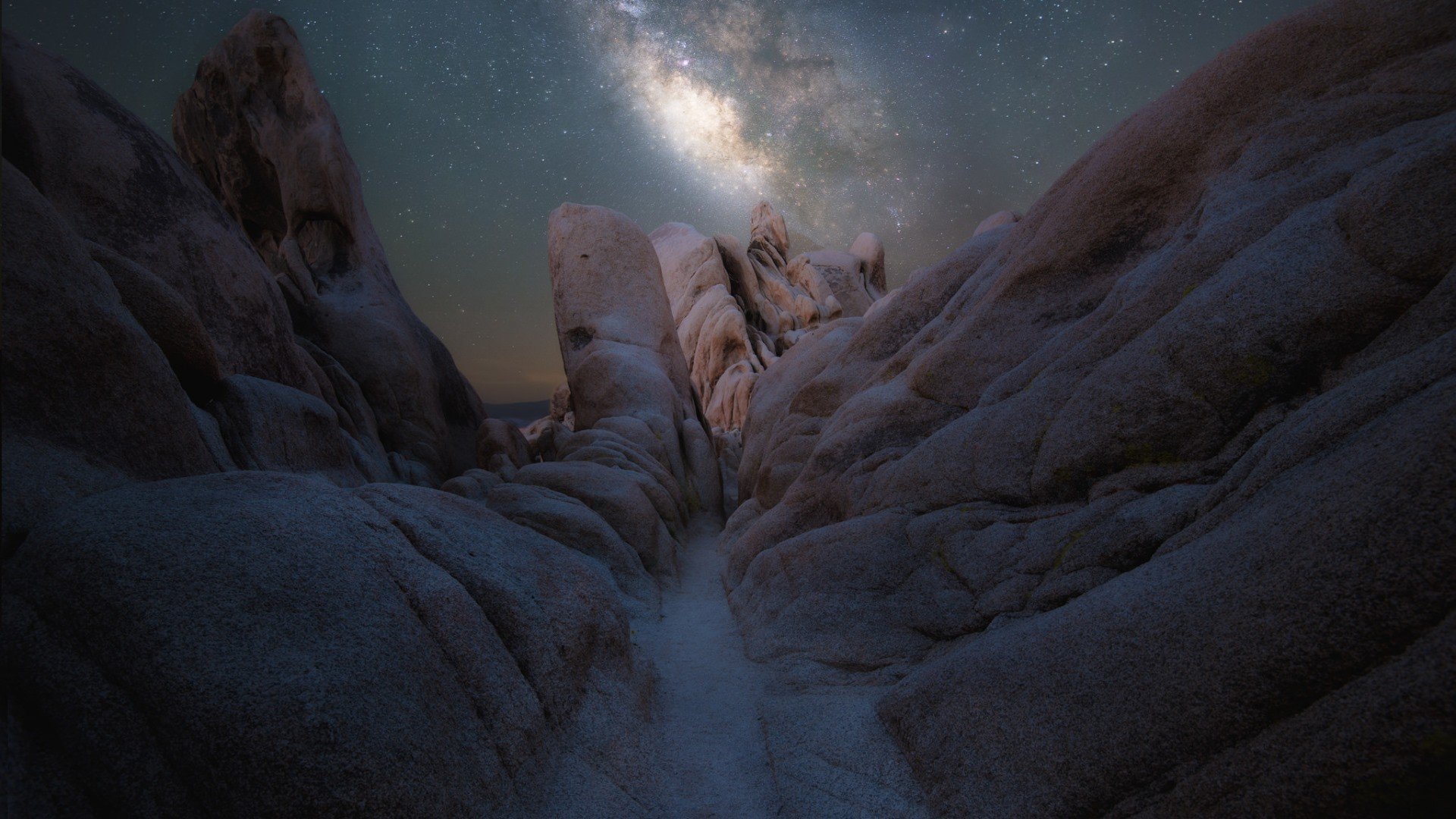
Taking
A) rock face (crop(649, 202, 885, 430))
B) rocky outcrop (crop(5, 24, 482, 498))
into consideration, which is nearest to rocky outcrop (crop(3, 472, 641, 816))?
rocky outcrop (crop(5, 24, 482, 498))

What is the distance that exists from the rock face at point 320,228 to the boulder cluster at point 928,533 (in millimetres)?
5608

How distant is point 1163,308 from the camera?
21.2 feet

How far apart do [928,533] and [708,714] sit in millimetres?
3210

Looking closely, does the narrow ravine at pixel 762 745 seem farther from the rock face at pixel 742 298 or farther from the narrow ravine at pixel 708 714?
the rock face at pixel 742 298

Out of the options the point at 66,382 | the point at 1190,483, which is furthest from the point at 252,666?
the point at 1190,483

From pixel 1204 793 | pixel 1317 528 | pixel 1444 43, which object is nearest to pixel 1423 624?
pixel 1317 528

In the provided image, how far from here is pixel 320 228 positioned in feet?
65.2

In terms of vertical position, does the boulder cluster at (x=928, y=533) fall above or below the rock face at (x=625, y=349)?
below

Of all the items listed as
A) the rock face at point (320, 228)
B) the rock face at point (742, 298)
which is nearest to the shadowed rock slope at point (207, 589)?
the rock face at point (320, 228)

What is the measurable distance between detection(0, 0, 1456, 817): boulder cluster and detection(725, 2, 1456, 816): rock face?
1.0 inches

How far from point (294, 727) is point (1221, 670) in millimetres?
4891

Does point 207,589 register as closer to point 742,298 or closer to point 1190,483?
point 1190,483

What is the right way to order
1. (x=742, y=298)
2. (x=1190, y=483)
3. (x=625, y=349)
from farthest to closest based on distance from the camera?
(x=742, y=298), (x=625, y=349), (x=1190, y=483)

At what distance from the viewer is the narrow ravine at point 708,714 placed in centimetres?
525
